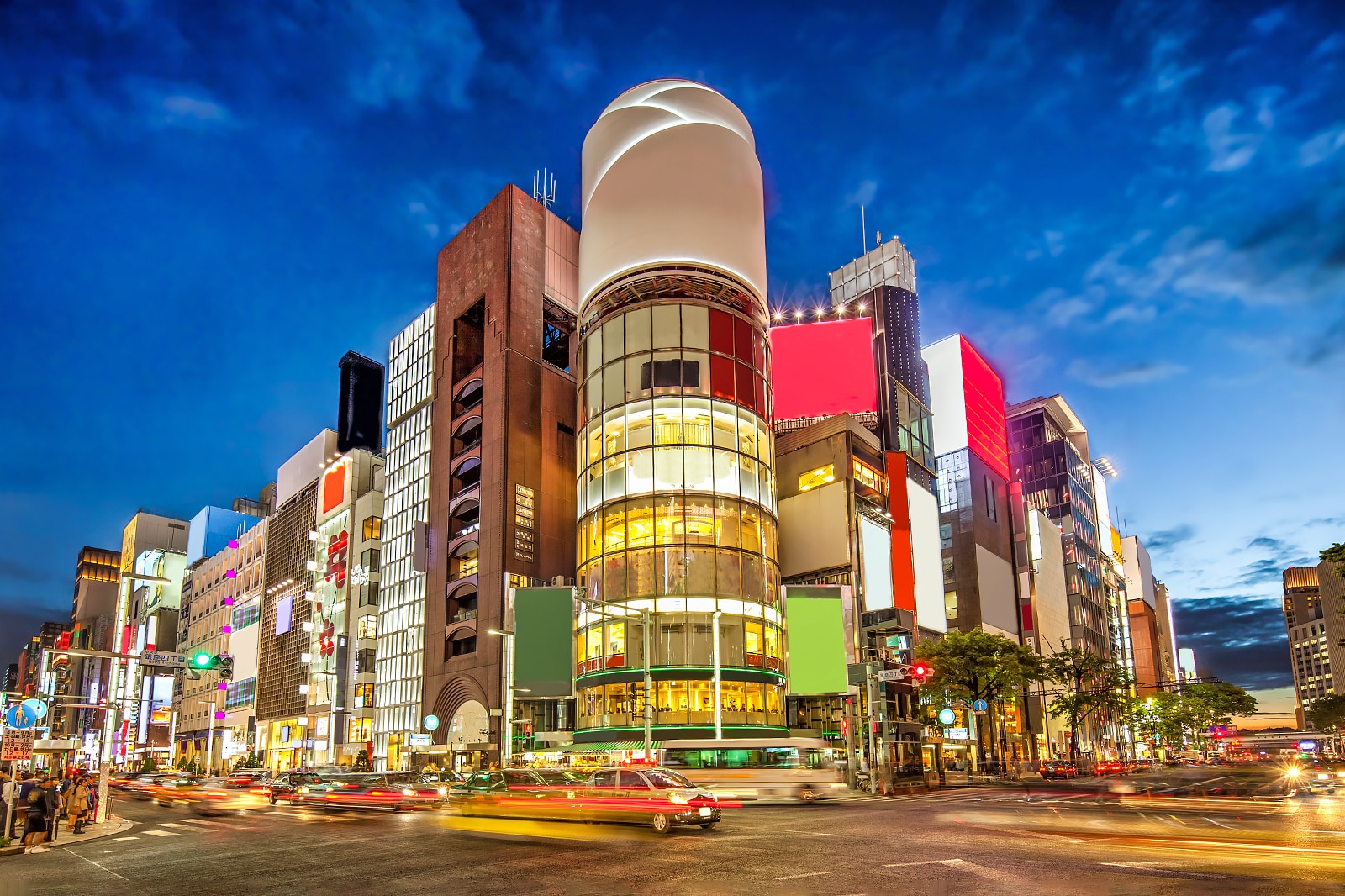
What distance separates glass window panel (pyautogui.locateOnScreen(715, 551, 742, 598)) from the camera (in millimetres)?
72125

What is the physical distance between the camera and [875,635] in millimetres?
79062

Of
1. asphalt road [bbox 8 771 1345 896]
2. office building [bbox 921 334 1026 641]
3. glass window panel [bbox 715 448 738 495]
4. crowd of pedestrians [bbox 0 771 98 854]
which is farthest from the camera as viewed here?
office building [bbox 921 334 1026 641]

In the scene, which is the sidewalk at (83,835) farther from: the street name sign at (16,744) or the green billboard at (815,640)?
the green billboard at (815,640)

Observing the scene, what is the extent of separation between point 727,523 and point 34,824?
5357 cm

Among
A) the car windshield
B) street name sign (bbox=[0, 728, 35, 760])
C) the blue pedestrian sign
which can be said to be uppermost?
the blue pedestrian sign

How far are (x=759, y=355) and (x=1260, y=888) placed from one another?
69.4 m

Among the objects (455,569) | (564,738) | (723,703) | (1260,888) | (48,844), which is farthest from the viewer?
(455,569)

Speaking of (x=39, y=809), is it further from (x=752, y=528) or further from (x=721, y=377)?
(x=721, y=377)

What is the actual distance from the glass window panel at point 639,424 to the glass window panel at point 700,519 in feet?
17.1

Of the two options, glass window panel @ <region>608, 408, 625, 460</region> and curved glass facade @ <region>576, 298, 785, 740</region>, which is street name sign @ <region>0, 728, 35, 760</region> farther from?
glass window panel @ <region>608, 408, 625, 460</region>

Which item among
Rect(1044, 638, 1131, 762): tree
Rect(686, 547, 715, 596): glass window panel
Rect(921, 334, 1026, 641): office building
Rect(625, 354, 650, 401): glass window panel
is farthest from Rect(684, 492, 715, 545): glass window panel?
Rect(921, 334, 1026, 641): office building

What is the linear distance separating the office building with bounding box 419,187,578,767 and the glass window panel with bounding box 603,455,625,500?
10.8 m

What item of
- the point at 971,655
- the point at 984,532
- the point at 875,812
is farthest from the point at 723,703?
the point at 984,532

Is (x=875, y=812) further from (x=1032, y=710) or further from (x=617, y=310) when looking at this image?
(x=1032, y=710)
